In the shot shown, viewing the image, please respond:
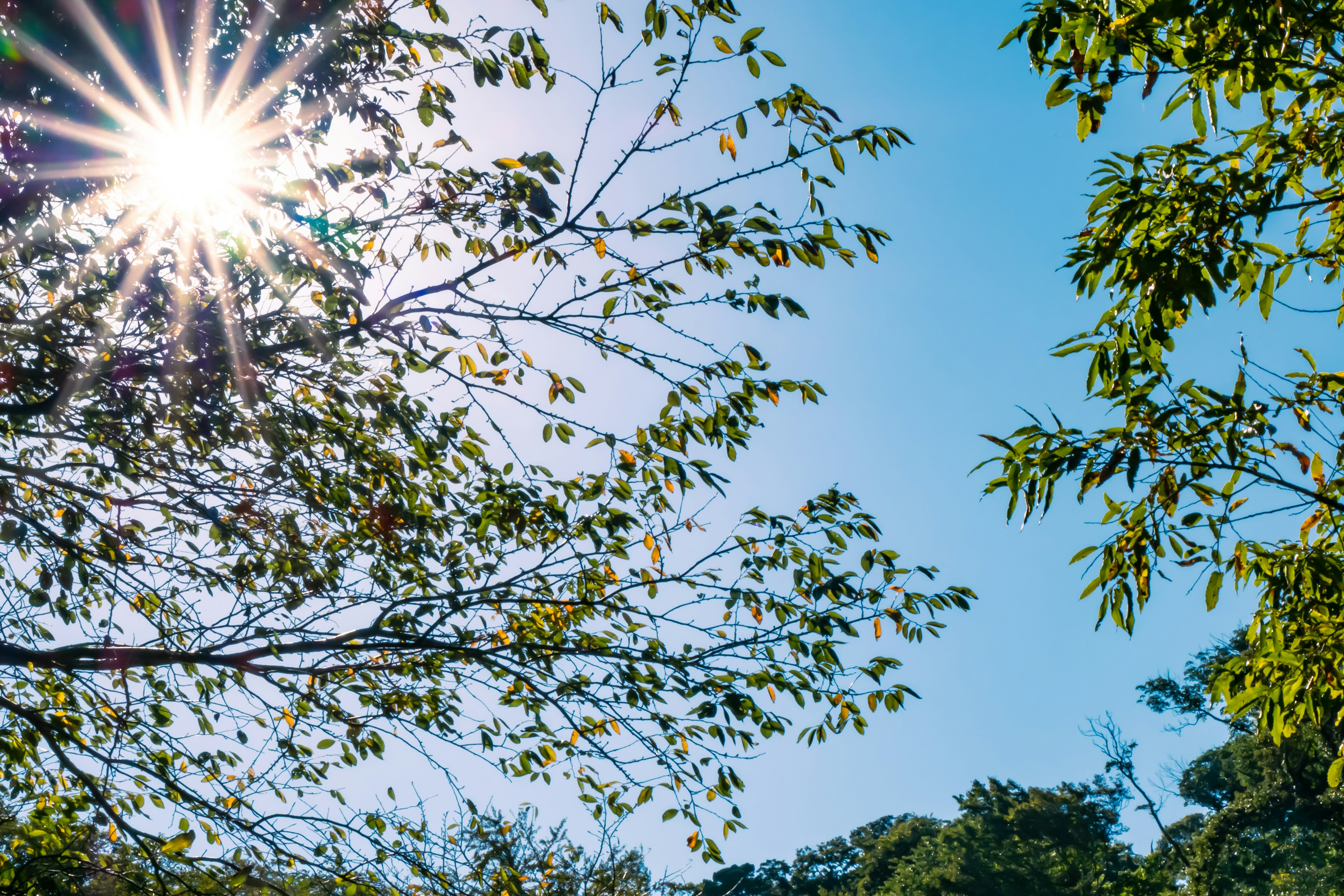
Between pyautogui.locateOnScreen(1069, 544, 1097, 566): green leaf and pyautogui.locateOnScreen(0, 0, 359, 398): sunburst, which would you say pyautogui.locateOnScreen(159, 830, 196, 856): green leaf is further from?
pyautogui.locateOnScreen(1069, 544, 1097, 566): green leaf

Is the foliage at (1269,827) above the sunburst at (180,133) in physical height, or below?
below

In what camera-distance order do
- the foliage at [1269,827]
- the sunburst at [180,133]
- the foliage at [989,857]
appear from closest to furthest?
the sunburst at [180,133] < the foliage at [1269,827] < the foliage at [989,857]

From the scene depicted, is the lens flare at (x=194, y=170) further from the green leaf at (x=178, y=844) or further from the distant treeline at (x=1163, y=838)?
the distant treeline at (x=1163, y=838)

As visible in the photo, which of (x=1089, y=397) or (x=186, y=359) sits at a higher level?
(x=186, y=359)

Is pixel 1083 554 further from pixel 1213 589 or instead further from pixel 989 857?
pixel 989 857

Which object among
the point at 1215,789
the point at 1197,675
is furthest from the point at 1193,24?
the point at 1215,789

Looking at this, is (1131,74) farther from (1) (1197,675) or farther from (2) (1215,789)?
(2) (1215,789)

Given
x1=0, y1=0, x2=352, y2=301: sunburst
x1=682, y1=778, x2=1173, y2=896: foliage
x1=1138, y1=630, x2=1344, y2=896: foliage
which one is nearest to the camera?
x1=0, y1=0, x2=352, y2=301: sunburst

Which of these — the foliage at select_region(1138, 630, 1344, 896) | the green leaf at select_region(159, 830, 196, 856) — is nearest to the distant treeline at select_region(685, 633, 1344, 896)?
the foliage at select_region(1138, 630, 1344, 896)

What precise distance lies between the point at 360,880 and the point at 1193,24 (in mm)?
5917

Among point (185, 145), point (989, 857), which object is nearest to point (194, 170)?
point (185, 145)

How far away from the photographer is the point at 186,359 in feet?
12.0

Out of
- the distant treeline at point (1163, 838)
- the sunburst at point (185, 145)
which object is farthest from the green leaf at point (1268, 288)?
the distant treeline at point (1163, 838)

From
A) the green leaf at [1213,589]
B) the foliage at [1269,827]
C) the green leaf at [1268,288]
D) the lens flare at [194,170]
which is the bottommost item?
the foliage at [1269,827]
